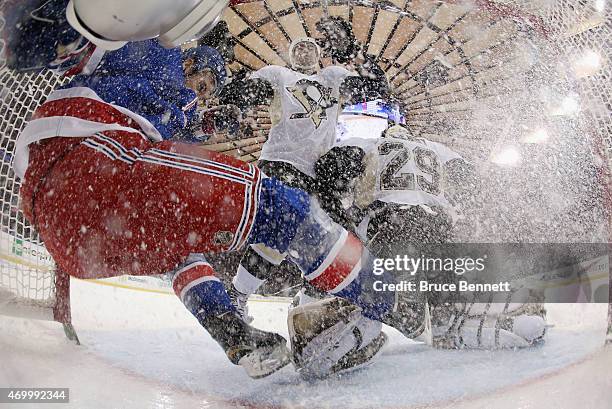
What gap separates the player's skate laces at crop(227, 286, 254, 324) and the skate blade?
0.04m

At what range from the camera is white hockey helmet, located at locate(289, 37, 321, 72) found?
2.07 feet

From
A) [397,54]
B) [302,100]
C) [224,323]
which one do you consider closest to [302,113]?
[302,100]

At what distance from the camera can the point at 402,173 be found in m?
0.62

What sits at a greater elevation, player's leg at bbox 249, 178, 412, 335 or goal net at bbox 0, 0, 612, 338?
goal net at bbox 0, 0, 612, 338

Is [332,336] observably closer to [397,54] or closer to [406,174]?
[406,174]

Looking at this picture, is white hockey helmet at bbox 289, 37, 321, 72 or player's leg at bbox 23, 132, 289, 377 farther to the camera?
white hockey helmet at bbox 289, 37, 321, 72

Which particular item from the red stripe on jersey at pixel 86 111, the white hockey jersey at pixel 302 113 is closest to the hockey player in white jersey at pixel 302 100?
the white hockey jersey at pixel 302 113

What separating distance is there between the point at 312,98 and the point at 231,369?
310 mm

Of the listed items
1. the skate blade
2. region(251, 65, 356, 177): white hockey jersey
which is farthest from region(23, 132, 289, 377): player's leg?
region(251, 65, 356, 177): white hockey jersey

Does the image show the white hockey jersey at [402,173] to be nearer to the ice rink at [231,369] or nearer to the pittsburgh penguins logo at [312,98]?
the pittsburgh penguins logo at [312,98]

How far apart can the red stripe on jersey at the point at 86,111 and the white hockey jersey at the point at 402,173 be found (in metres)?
0.23

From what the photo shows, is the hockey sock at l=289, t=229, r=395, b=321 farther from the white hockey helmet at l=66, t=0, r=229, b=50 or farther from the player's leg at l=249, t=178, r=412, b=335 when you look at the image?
the white hockey helmet at l=66, t=0, r=229, b=50

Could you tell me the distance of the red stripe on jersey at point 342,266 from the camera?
1.83 ft

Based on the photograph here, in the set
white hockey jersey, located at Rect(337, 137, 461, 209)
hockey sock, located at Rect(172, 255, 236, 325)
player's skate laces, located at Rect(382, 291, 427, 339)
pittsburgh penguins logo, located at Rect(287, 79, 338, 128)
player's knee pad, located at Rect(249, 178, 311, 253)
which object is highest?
pittsburgh penguins logo, located at Rect(287, 79, 338, 128)
